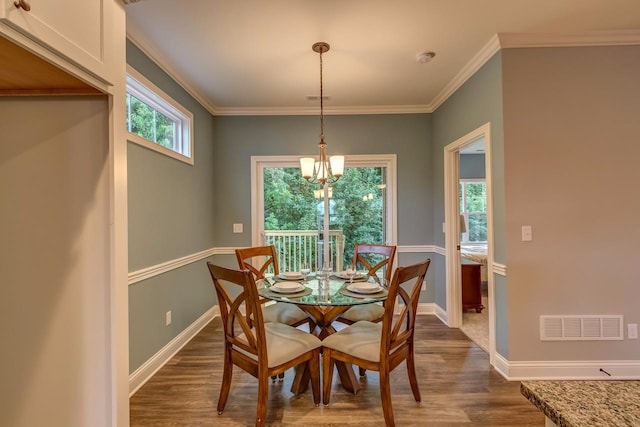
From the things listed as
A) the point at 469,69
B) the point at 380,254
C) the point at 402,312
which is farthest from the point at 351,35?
the point at 402,312

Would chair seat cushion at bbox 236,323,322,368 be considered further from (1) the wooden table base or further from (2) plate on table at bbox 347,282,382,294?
(2) plate on table at bbox 347,282,382,294

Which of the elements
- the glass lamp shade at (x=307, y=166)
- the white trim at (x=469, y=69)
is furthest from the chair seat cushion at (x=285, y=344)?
the white trim at (x=469, y=69)

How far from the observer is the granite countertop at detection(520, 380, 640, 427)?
574mm

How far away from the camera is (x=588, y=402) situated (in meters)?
0.62

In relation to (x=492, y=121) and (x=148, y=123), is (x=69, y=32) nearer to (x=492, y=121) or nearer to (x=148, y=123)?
(x=148, y=123)

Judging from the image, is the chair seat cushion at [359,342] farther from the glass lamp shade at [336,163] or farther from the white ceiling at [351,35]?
the white ceiling at [351,35]

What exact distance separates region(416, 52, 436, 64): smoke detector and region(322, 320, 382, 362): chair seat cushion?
2317 mm

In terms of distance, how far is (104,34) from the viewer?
1053 millimetres

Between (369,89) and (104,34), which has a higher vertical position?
(369,89)

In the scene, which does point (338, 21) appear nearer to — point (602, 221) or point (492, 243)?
point (492, 243)

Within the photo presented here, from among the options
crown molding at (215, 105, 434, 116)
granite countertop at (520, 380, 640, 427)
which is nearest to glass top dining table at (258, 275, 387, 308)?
granite countertop at (520, 380, 640, 427)

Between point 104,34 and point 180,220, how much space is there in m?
2.20

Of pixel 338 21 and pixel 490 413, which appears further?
pixel 338 21

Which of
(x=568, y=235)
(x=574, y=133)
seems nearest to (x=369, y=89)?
(x=574, y=133)
